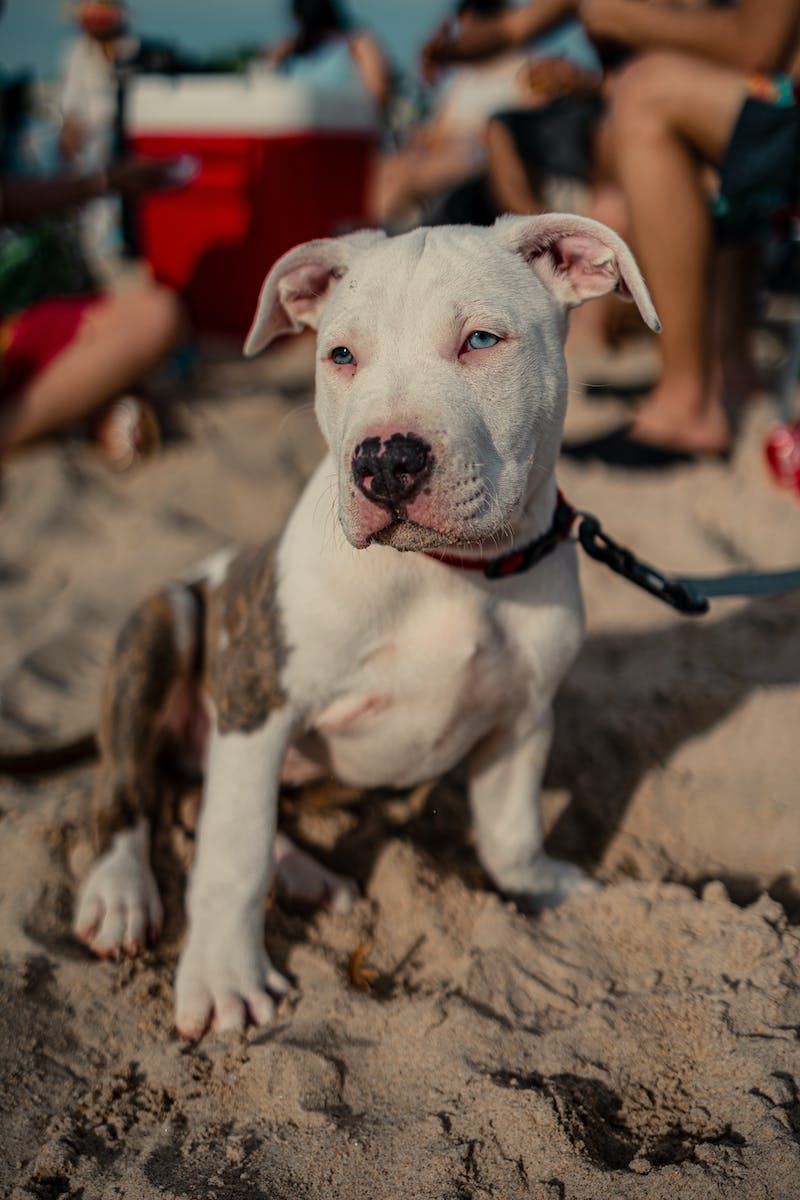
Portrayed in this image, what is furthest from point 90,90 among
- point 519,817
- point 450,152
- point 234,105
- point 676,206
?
point 519,817

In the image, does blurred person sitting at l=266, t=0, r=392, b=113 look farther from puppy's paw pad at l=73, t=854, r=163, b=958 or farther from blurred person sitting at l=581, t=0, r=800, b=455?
puppy's paw pad at l=73, t=854, r=163, b=958

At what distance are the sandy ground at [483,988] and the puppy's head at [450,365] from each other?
3.21ft

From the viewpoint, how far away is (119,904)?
2.35 metres

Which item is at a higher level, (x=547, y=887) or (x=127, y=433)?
(x=547, y=887)

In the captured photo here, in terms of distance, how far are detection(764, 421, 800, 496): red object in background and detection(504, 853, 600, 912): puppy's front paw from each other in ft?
7.71

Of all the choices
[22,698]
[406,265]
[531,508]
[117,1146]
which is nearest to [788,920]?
[531,508]

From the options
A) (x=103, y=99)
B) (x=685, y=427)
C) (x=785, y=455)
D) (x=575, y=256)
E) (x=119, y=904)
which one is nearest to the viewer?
(x=575, y=256)

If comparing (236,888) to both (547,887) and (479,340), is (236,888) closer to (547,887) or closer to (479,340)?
(547,887)

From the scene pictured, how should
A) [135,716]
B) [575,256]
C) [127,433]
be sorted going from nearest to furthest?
[575,256]
[135,716]
[127,433]

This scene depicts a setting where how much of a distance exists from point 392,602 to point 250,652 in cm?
36

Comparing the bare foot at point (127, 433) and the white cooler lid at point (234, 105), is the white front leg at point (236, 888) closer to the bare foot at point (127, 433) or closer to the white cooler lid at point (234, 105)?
the bare foot at point (127, 433)

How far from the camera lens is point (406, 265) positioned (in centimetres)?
200

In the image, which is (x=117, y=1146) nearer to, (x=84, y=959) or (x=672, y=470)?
(x=84, y=959)

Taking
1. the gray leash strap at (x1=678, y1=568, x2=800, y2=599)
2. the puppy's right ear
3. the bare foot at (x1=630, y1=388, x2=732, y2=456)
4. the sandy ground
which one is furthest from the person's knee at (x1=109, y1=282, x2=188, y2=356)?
the gray leash strap at (x1=678, y1=568, x2=800, y2=599)
